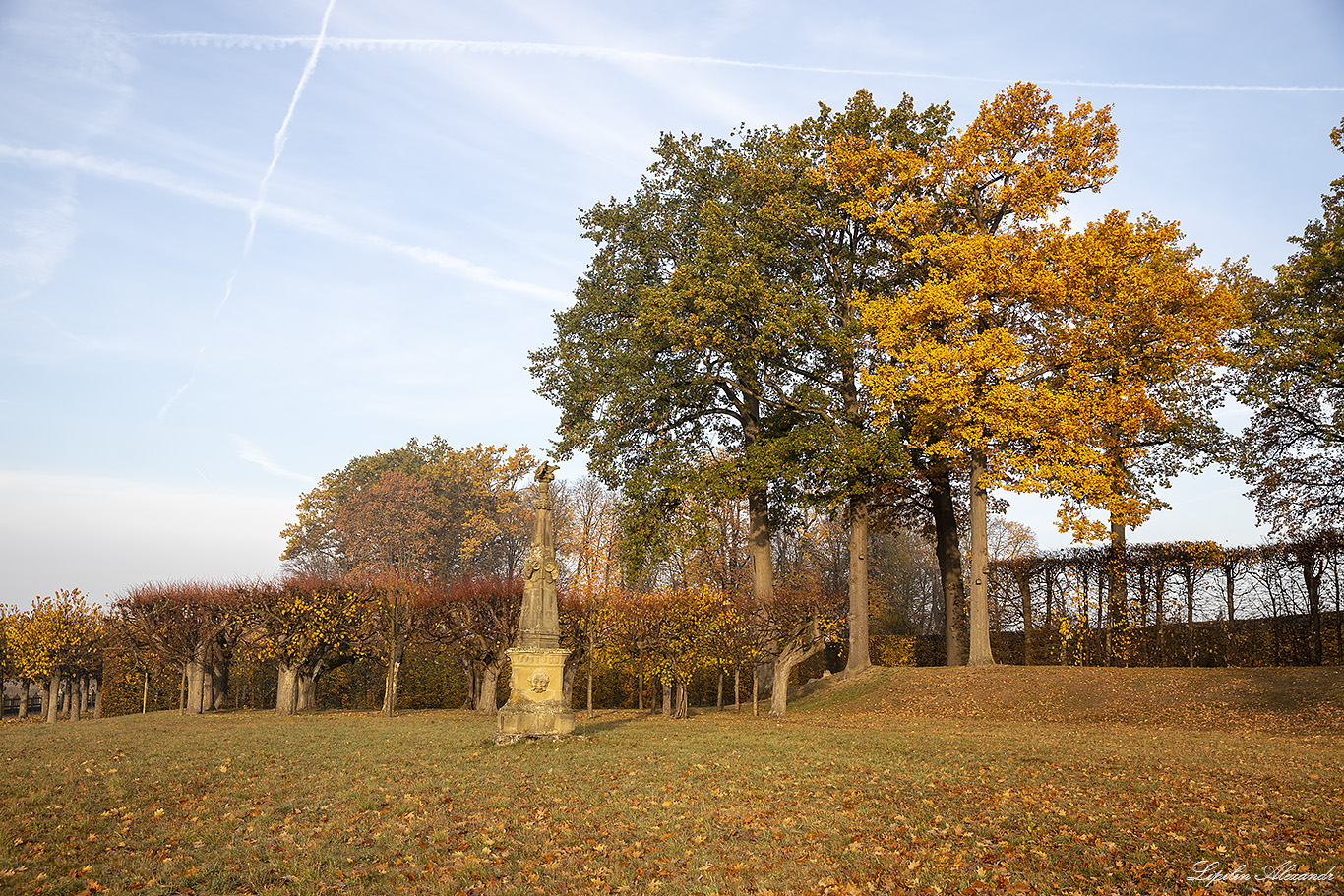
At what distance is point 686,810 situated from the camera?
8.21 m

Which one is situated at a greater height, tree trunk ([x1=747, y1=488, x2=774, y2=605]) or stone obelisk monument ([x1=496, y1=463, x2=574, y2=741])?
tree trunk ([x1=747, y1=488, x2=774, y2=605])

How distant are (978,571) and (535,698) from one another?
12.6 meters

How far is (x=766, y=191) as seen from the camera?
80.0ft

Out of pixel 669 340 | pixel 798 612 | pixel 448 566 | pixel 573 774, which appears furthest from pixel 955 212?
pixel 448 566

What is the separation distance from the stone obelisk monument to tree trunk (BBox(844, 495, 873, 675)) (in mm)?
11146

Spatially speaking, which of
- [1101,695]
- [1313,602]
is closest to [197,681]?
[1101,695]

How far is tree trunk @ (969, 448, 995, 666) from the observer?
20969 mm

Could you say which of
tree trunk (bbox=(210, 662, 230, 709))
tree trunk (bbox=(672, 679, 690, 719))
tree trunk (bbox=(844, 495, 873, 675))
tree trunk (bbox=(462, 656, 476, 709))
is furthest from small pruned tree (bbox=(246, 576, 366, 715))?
tree trunk (bbox=(844, 495, 873, 675))

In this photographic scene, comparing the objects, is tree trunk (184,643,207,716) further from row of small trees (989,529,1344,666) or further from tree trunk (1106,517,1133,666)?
tree trunk (1106,517,1133,666)

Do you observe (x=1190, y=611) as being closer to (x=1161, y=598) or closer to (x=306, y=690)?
(x=1161, y=598)

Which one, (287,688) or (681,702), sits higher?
(681,702)

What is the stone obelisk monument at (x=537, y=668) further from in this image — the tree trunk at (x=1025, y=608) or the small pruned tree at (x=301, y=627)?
the tree trunk at (x=1025, y=608)

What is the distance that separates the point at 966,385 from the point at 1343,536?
372 inches

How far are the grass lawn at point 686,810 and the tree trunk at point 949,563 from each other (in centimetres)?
867
